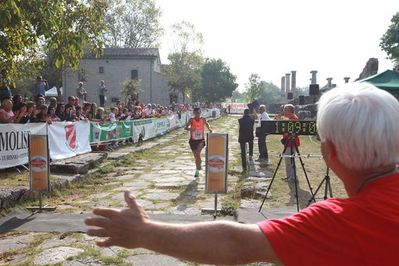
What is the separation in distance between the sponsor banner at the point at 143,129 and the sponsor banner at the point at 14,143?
8.25 m

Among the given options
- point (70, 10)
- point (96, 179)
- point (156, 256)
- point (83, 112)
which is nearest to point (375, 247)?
point (156, 256)

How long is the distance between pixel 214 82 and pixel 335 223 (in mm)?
69539

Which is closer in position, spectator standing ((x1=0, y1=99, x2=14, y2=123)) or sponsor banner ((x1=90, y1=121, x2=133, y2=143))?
spectator standing ((x1=0, y1=99, x2=14, y2=123))

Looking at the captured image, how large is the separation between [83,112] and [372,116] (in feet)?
46.5

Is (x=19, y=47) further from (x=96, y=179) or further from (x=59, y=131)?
(x=59, y=131)

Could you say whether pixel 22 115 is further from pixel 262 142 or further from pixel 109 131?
pixel 262 142

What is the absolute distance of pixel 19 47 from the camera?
6.93m

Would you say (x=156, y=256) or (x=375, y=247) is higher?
(x=375, y=247)

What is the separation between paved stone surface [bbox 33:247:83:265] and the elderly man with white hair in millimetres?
3197

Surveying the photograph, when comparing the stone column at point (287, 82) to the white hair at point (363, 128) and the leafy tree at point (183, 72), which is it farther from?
the white hair at point (363, 128)

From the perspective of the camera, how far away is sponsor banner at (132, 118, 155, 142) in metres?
18.1

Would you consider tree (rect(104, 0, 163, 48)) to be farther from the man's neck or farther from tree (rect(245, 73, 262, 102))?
the man's neck

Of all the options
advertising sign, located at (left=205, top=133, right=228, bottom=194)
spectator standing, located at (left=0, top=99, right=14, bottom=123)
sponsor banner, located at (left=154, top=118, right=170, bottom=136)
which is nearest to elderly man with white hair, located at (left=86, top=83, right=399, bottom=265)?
advertising sign, located at (left=205, top=133, right=228, bottom=194)

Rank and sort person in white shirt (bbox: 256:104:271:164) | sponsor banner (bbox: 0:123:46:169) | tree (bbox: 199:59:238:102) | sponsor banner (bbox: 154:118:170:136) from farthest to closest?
tree (bbox: 199:59:238:102)
sponsor banner (bbox: 154:118:170:136)
person in white shirt (bbox: 256:104:271:164)
sponsor banner (bbox: 0:123:46:169)
